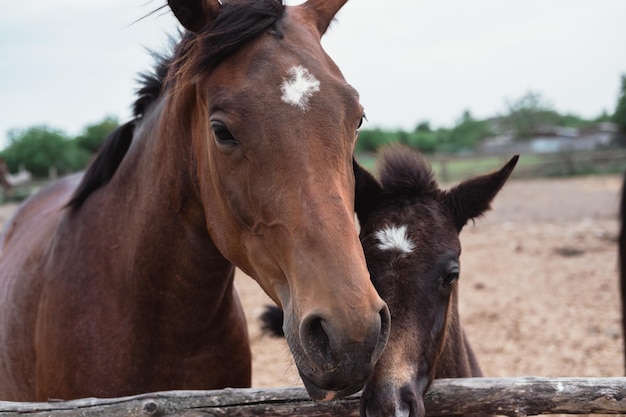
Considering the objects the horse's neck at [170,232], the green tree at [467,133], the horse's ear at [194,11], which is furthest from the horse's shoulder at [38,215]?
the green tree at [467,133]

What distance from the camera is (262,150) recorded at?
1749 millimetres

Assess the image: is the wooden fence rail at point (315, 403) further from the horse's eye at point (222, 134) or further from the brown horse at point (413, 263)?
the horse's eye at point (222, 134)

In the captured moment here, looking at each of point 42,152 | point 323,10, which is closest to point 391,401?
point 323,10

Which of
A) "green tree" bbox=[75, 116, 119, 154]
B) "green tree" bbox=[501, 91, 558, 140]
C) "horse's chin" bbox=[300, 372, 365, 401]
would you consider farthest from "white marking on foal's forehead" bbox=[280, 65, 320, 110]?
"green tree" bbox=[501, 91, 558, 140]

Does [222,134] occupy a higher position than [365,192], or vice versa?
[222,134]

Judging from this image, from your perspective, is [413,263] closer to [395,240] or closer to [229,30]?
[395,240]

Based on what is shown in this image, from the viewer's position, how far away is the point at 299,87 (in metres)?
1.79

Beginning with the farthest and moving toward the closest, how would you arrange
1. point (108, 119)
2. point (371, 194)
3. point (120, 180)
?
point (108, 119), point (371, 194), point (120, 180)

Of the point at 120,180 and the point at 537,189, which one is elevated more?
the point at 120,180

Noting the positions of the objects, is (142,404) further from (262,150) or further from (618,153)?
(618,153)

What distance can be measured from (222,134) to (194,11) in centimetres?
55

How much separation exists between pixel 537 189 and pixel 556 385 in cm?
2165

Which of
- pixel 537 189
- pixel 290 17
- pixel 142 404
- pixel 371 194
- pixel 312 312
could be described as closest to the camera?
pixel 312 312

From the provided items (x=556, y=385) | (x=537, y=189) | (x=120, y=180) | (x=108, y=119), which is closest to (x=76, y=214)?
(x=120, y=180)
